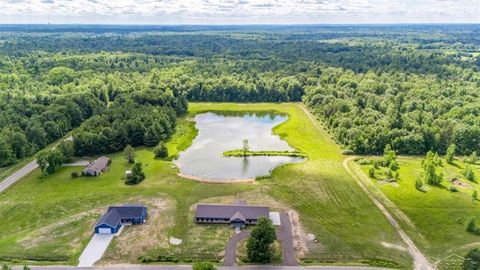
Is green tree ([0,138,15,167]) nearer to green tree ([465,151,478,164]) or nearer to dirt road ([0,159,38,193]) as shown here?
dirt road ([0,159,38,193])

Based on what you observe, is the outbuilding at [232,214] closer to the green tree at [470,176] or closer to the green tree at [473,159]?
the green tree at [470,176]

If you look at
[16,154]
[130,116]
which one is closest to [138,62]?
[130,116]

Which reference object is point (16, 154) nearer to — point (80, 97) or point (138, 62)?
point (80, 97)

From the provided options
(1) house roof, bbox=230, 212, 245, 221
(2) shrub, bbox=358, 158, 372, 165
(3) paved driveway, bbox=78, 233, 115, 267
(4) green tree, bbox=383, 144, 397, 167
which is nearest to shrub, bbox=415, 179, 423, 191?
(4) green tree, bbox=383, 144, 397, 167

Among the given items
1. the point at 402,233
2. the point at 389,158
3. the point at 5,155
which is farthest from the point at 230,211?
→ the point at 5,155

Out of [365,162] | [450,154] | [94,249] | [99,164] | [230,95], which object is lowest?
[94,249]

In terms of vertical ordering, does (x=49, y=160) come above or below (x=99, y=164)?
above

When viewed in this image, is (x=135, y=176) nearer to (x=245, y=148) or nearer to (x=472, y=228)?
(x=245, y=148)
